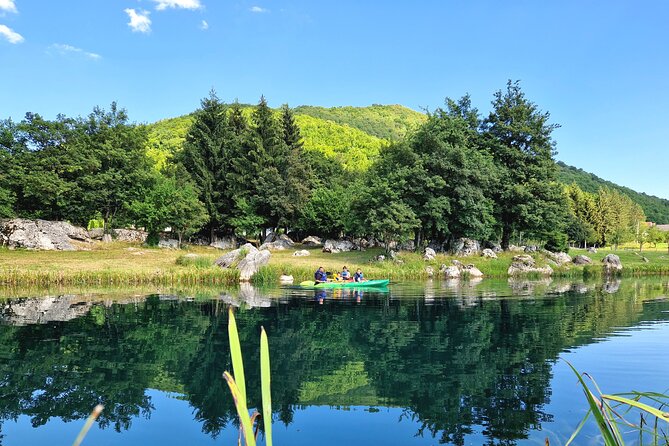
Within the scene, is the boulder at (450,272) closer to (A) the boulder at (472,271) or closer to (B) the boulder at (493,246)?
(A) the boulder at (472,271)

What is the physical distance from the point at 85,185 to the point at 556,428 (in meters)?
46.0

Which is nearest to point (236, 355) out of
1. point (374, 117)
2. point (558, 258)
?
point (558, 258)

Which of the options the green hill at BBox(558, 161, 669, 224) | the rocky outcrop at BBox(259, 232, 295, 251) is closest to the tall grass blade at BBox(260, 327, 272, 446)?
the rocky outcrop at BBox(259, 232, 295, 251)

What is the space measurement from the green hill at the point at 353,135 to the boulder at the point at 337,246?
2742 centimetres

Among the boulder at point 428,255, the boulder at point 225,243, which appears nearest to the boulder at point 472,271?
the boulder at point 428,255

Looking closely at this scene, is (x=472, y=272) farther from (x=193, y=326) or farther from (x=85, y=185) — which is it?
(x=85, y=185)

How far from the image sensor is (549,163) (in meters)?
48.2

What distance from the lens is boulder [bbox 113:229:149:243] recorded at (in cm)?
4841

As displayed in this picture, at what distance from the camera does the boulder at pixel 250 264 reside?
31516 mm

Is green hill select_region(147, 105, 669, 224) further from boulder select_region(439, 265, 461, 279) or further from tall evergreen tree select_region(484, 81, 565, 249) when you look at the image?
boulder select_region(439, 265, 461, 279)

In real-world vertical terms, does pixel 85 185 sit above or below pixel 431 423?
above

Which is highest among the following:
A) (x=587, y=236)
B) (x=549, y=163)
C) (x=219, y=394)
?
(x=549, y=163)

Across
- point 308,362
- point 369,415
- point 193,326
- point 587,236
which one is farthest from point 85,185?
point 587,236

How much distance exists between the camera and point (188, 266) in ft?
104
